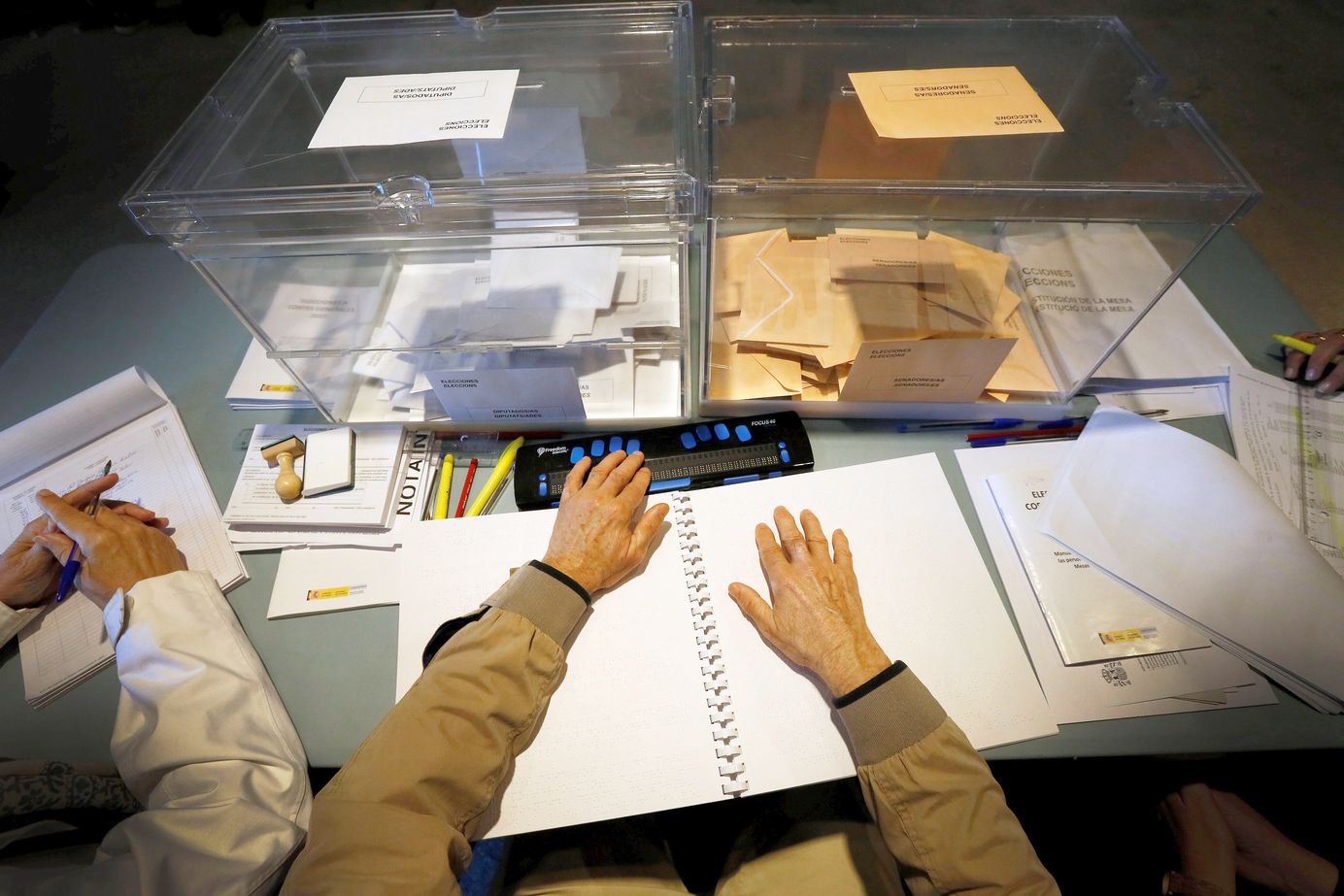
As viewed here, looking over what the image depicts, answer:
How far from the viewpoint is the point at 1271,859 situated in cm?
93

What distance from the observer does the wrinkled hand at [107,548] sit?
74 cm

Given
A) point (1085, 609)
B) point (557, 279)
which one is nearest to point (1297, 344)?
point (1085, 609)

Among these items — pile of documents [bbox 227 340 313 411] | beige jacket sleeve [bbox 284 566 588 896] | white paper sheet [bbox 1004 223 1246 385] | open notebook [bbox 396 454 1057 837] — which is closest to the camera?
beige jacket sleeve [bbox 284 566 588 896]

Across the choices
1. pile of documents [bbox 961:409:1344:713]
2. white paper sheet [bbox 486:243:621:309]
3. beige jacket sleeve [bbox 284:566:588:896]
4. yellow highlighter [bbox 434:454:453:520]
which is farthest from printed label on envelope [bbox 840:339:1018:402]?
yellow highlighter [bbox 434:454:453:520]

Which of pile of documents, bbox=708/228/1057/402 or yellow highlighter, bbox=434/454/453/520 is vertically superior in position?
pile of documents, bbox=708/228/1057/402

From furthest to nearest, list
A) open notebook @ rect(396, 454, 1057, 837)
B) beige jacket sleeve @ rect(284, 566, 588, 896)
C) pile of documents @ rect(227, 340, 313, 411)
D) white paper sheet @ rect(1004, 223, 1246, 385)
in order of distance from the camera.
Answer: pile of documents @ rect(227, 340, 313, 411) < white paper sheet @ rect(1004, 223, 1246, 385) < open notebook @ rect(396, 454, 1057, 837) < beige jacket sleeve @ rect(284, 566, 588, 896)

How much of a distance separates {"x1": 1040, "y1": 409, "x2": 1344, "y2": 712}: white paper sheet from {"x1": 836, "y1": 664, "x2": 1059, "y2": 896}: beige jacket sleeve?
1.12 feet

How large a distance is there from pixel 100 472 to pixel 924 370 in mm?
1240

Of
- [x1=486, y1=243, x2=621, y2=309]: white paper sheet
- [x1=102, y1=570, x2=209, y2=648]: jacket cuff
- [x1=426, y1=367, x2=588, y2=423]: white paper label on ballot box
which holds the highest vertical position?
[x1=486, y1=243, x2=621, y2=309]: white paper sheet

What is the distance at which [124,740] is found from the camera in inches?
25.2

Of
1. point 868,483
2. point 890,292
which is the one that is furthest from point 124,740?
point 890,292

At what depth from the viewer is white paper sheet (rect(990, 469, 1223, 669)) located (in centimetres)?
71

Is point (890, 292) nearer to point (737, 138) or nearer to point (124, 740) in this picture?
point (737, 138)

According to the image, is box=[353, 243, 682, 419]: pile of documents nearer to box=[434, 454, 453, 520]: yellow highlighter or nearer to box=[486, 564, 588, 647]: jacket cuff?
box=[434, 454, 453, 520]: yellow highlighter
